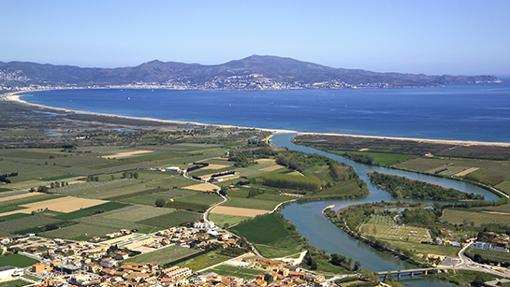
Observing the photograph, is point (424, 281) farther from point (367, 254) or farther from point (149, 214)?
point (149, 214)

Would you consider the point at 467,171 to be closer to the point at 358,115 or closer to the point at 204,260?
the point at 204,260

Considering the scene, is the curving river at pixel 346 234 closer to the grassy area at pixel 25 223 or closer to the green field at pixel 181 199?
the green field at pixel 181 199

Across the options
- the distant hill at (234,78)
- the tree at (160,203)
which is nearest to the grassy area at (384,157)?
the tree at (160,203)

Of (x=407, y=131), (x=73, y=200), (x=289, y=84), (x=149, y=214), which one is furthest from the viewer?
(x=289, y=84)

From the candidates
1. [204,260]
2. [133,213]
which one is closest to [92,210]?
[133,213]

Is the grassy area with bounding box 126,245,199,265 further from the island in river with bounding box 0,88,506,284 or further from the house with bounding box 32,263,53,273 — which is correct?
the island in river with bounding box 0,88,506,284

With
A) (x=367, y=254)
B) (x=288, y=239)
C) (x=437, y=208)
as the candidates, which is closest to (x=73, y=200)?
(x=288, y=239)
